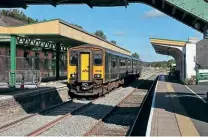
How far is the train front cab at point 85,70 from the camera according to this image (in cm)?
2369

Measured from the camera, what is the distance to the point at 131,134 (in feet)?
39.0

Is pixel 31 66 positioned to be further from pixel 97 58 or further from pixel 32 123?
pixel 32 123

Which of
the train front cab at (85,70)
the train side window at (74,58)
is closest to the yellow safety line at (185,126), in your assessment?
the train front cab at (85,70)

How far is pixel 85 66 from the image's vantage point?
24109 mm

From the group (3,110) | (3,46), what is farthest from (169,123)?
(3,46)

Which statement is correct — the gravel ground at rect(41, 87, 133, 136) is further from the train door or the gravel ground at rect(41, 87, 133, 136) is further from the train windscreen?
the train windscreen

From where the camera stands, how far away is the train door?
78.2ft

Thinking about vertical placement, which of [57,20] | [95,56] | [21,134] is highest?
[57,20]

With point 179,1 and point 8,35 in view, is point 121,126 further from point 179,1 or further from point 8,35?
point 8,35

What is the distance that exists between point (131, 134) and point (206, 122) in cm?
223

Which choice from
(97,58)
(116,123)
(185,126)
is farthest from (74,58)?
(185,126)

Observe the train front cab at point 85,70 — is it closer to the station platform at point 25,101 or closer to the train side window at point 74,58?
the train side window at point 74,58

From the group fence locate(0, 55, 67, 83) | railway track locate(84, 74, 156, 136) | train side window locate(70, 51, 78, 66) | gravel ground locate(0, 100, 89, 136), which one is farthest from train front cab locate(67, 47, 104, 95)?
fence locate(0, 55, 67, 83)

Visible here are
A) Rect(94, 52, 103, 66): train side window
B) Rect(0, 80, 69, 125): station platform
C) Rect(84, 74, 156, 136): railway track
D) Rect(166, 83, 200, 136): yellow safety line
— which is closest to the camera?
Rect(166, 83, 200, 136): yellow safety line
